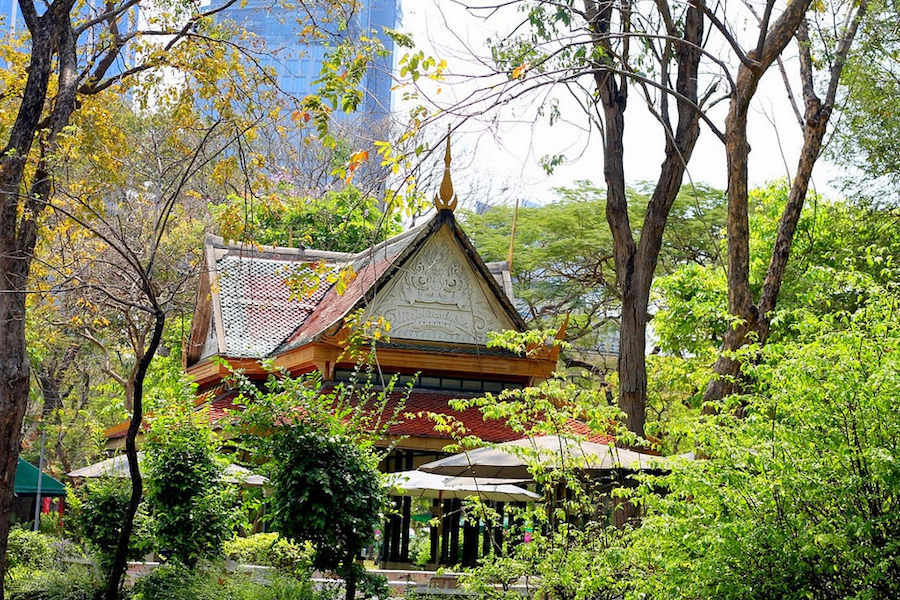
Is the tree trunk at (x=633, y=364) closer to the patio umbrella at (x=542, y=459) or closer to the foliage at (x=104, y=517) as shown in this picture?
the patio umbrella at (x=542, y=459)

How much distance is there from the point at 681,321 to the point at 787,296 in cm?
222

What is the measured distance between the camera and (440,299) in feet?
62.5

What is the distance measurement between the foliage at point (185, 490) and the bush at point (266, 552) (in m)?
0.48

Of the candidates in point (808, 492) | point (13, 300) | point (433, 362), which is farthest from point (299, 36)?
point (808, 492)

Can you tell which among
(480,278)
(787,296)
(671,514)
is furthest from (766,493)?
(787,296)

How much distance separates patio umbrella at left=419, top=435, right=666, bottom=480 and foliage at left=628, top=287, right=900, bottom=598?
2.04 metres

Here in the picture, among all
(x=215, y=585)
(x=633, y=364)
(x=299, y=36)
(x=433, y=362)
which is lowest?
(x=215, y=585)

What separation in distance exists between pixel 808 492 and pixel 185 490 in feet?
26.9

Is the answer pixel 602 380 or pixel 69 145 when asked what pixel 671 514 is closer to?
pixel 69 145

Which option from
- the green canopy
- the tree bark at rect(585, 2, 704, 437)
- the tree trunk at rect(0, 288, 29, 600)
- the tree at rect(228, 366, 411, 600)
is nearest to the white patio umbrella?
the tree at rect(228, 366, 411, 600)

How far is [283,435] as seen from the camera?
11.4 meters

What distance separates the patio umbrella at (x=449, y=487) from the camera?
13.5 meters

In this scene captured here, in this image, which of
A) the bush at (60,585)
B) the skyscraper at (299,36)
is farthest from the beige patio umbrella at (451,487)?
the skyscraper at (299,36)

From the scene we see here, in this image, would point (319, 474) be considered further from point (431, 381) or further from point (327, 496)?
point (431, 381)
